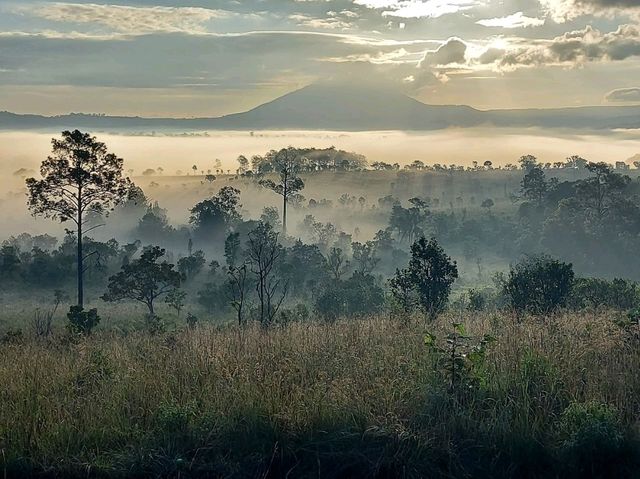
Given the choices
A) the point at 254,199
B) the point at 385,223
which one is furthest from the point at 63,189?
the point at 254,199

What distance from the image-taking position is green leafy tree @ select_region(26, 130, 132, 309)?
3319 centimetres

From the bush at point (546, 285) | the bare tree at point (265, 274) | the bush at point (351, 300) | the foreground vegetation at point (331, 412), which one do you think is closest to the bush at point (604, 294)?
the bush at point (546, 285)

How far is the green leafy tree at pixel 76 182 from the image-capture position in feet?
109

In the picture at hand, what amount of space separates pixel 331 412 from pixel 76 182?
30.4 meters

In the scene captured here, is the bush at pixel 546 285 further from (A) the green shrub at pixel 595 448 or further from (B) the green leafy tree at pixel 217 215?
(B) the green leafy tree at pixel 217 215

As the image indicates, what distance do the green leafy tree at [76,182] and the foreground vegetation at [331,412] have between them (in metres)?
26.6

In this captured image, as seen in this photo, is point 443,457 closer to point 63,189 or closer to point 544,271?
point 544,271

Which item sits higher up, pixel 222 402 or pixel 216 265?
pixel 222 402

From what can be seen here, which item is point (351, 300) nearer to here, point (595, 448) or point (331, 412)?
point (331, 412)

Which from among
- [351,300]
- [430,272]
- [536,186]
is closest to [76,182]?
[351,300]

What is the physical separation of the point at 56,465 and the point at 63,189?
30.0 m

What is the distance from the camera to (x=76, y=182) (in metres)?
33.8

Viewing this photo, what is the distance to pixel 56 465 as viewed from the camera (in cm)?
632

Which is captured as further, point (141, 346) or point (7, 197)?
point (7, 197)
